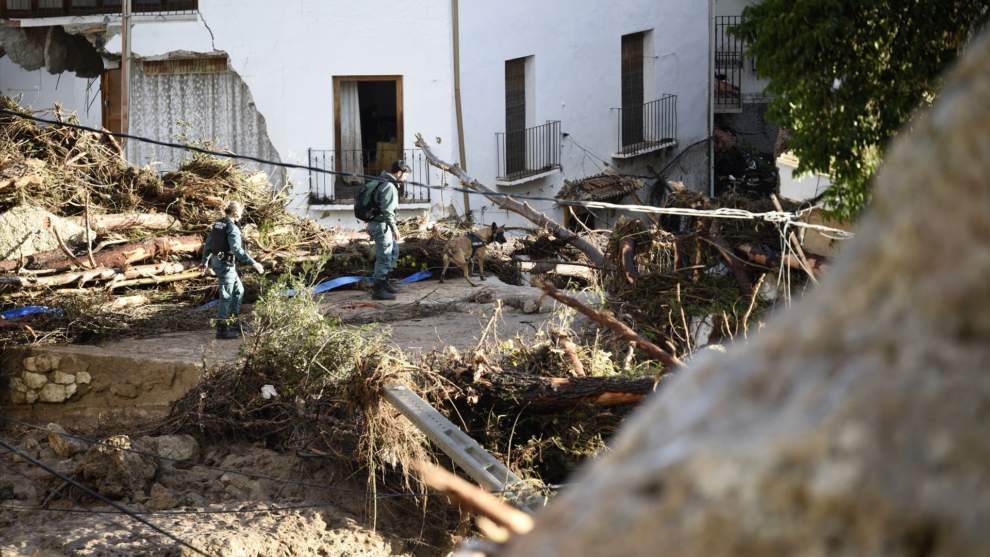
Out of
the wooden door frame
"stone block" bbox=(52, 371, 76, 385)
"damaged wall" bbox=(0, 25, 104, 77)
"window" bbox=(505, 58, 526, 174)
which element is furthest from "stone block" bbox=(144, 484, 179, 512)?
"damaged wall" bbox=(0, 25, 104, 77)

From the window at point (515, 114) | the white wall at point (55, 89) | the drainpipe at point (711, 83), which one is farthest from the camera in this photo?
the drainpipe at point (711, 83)

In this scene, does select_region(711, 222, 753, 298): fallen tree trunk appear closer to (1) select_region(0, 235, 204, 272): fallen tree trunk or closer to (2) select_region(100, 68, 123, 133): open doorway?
(1) select_region(0, 235, 204, 272): fallen tree trunk

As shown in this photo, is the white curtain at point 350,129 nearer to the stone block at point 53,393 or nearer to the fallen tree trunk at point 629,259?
the fallen tree trunk at point 629,259

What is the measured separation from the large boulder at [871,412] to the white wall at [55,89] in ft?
66.6

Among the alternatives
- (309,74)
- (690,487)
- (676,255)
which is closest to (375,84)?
(309,74)

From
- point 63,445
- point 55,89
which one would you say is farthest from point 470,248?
point 55,89

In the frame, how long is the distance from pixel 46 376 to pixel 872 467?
10337mm

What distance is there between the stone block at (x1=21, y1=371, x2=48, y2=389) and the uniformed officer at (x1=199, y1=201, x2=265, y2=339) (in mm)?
1980

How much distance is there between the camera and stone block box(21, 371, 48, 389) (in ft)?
31.0

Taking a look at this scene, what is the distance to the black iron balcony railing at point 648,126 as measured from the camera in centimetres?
2224

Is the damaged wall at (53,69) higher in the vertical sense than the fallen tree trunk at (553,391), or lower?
higher

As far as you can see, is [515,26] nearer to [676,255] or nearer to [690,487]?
[676,255]

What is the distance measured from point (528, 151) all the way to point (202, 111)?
7346 millimetres

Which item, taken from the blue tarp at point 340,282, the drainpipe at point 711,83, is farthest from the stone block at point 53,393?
the drainpipe at point 711,83
